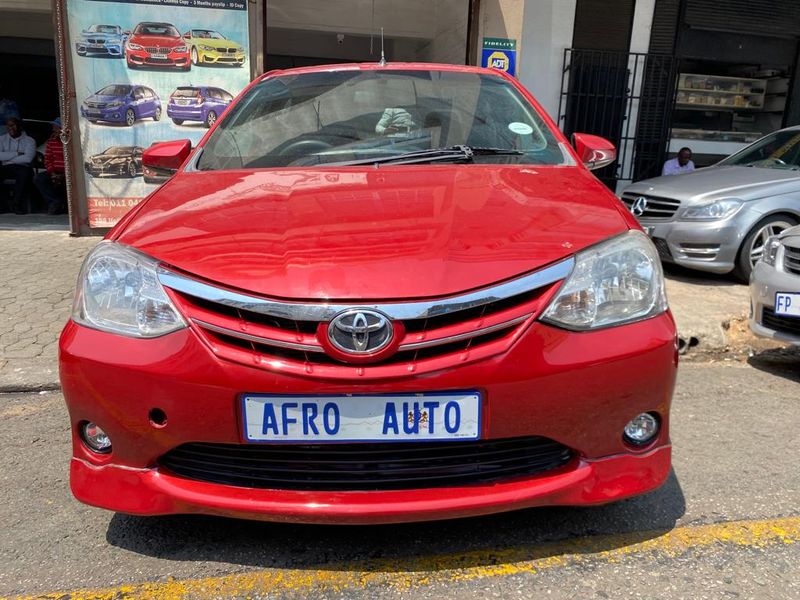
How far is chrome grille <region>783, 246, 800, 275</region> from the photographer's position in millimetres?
3645

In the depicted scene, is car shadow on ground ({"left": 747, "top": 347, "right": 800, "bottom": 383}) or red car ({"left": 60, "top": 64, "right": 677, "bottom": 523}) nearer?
red car ({"left": 60, "top": 64, "right": 677, "bottom": 523})

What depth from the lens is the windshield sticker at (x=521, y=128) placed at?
111 inches

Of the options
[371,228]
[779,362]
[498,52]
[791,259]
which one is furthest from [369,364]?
[498,52]

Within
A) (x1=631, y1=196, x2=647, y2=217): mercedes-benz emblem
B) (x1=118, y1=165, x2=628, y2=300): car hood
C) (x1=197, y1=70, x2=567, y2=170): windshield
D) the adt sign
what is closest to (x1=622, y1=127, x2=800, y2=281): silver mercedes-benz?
(x1=631, y1=196, x2=647, y2=217): mercedes-benz emblem

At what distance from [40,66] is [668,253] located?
11472mm

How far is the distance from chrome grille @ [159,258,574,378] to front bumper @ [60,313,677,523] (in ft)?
0.11

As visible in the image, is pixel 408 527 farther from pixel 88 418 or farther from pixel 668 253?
pixel 668 253

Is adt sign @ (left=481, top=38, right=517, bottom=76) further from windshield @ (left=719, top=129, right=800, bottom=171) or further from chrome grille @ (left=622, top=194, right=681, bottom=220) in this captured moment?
windshield @ (left=719, top=129, right=800, bottom=171)

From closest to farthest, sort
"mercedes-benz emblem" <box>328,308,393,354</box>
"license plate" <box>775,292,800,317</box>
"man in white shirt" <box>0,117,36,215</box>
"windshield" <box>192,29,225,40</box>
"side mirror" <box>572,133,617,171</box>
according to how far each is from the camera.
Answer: "mercedes-benz emblem" <box>328,308,393,354</box> → "side mirror" <box>572,133,617,171</box> → "license plate" <box>775,292,800,317</box> → "windshield" <box>192,29,225,40</box> → "man in white shirt" <box>0,117,36,215</box>

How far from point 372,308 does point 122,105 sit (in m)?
6.12

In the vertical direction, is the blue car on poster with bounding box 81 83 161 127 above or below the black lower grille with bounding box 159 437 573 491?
above

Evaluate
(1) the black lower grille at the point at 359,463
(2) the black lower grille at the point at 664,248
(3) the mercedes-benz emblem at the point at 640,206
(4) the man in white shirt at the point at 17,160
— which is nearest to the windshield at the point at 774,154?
(3) the mercedes-benz emblem at the point at 640,206

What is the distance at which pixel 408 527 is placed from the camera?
2045mm

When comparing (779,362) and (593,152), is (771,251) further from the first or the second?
(593,152)
